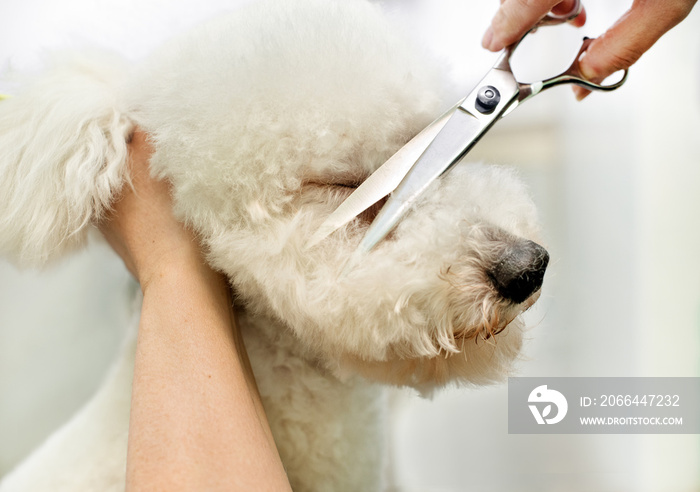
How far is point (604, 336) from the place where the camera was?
1.07 meters

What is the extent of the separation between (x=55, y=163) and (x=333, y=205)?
1.06ft

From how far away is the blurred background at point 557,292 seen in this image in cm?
102

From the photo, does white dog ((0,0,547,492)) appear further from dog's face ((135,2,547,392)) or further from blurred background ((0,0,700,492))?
blurred background ((0,0,700,492))

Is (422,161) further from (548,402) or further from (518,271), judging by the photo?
(548,402)

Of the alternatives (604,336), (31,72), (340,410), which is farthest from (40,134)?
(604,336)

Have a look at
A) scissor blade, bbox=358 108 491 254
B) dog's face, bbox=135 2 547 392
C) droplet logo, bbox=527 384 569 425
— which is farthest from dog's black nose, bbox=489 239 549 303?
droplet logo, bbox=527 384 569 425

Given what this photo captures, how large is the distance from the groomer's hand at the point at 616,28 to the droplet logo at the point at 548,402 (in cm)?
53

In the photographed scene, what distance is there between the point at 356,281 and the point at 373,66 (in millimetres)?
247

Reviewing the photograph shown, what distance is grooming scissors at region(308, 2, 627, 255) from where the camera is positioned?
0.57 meters

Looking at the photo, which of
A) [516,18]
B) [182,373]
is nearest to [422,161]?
[516,18]

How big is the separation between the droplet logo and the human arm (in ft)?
1.72

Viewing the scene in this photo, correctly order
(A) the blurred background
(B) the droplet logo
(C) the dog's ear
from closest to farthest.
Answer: (C) the dog's ear, (B) the droplet logo, (A) the blurred background

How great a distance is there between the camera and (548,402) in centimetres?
90

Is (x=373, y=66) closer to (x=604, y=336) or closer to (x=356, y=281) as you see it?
(x=356, y=281)
